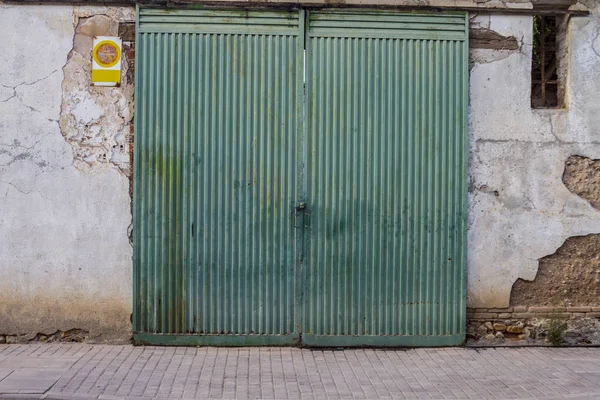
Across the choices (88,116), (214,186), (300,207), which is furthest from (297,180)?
(88,116)

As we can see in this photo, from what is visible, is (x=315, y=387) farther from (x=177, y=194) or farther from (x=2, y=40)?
(x=2, y=40)

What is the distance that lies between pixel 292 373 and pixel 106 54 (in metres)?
3.45

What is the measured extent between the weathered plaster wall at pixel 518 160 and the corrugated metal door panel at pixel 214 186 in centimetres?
180

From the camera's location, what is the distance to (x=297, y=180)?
21.6 ft

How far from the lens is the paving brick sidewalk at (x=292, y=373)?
17.3 ft

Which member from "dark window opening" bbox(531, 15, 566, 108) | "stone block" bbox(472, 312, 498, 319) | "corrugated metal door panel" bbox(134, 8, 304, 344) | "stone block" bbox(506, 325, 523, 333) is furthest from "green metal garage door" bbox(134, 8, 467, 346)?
"dark window opening" bbox(531, 15, 566, 108)

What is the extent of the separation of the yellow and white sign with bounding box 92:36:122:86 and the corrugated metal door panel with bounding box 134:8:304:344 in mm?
248

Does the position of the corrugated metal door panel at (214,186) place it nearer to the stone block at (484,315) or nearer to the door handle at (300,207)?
the door handle at (300,207)

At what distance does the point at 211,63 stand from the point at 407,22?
6.32 ft

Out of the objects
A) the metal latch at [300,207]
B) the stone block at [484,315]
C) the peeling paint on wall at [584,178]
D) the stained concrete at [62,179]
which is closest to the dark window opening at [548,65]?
the peeling paint on wall at [584,178]

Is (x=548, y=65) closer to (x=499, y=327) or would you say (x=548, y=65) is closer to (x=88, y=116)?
(x=499, y=327)

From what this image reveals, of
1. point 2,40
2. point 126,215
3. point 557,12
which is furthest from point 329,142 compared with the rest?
point 2,40

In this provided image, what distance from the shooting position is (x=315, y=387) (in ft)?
17.9

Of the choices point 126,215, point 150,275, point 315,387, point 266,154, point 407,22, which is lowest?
point 315,387
